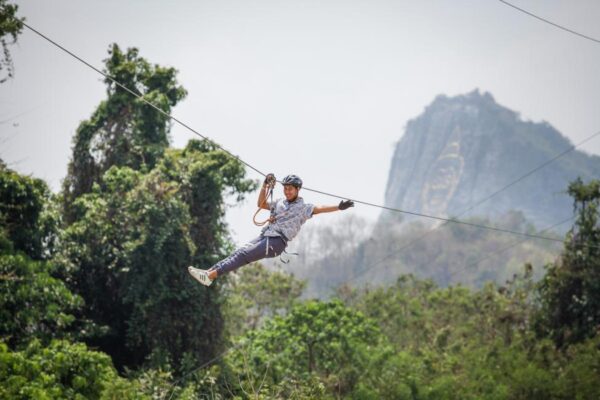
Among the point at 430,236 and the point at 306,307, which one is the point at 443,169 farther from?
the point at 306,307

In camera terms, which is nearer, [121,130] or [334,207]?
[334,207]

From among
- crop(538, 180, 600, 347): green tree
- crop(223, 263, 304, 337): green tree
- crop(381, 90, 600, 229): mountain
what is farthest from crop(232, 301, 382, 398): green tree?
crop(381, 90, 600, 229): mountain

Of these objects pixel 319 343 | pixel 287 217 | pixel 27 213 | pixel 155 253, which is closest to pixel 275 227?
pixel 287 217

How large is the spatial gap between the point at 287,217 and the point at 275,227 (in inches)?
6.0

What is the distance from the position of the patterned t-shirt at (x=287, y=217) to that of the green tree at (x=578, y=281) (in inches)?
588

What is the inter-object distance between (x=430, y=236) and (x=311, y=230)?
20403 millimetres

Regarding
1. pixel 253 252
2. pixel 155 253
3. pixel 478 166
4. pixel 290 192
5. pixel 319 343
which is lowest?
pixel 253 252

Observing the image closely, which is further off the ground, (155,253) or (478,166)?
(478,166)

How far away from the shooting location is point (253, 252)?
22.3 feet

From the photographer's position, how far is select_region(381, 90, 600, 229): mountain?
173500 mm

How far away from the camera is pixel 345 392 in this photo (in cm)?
1853

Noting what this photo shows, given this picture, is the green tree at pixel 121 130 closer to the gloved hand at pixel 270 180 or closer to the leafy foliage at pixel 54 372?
the leafy foliage at pixel 54 372

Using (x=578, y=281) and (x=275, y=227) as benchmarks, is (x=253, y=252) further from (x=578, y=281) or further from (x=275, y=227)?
(x=578, y=281)

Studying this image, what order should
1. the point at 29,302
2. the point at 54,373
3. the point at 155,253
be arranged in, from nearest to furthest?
1. the point at 54,373
2. the point at 29,302
3. the point at 155,253
